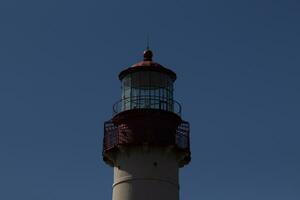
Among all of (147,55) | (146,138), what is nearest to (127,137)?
(146,138)

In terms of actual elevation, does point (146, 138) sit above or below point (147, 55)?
below

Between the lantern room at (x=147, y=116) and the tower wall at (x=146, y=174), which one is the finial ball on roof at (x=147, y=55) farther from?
the tower wall at (x=146, y=174)

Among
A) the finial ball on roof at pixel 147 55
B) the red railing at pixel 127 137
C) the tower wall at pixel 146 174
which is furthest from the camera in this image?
the finial ball on roof at pixel 147 55

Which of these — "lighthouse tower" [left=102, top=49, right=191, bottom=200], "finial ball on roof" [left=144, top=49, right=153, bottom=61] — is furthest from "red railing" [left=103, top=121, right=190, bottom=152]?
"finial ball on roof" [left=144, top=49, right=153, bottom=61]

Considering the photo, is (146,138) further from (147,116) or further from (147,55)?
(147,55)

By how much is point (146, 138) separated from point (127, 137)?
85 cm

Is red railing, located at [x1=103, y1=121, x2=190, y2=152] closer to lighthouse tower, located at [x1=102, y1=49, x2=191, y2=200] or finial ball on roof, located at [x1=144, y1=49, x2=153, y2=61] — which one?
lighthouse tower, located at [x1=102, y1=49, x2=191, y2=200]

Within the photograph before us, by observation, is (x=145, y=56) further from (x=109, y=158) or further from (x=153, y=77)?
(x=109, y=158)

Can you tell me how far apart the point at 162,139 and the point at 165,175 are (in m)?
1.49

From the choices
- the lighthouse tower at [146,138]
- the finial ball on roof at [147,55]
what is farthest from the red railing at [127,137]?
the finial ball on roof at [147,55]

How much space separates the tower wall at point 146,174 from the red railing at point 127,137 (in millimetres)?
327

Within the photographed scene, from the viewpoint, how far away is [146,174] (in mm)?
30797

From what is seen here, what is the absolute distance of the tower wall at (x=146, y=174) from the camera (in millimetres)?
30603

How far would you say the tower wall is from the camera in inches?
1205
